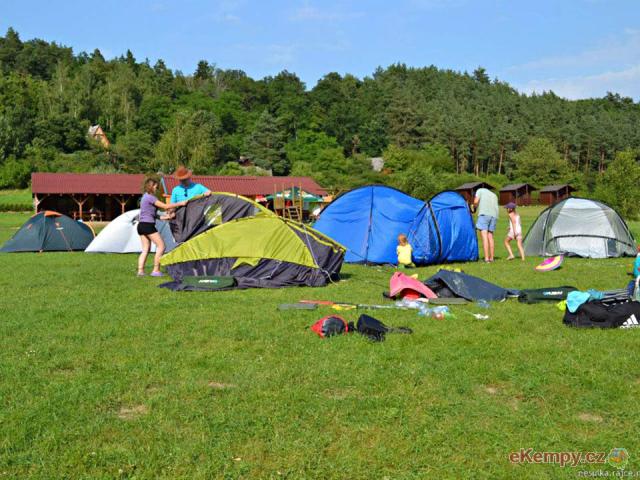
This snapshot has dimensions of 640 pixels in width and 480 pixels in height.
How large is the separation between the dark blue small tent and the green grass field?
5.79 metres

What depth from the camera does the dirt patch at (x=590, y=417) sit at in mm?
3981

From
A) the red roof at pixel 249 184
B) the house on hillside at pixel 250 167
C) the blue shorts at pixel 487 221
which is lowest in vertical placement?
the blue shorts at pixel 487 221

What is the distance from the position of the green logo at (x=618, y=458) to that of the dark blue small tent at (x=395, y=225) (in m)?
9.54

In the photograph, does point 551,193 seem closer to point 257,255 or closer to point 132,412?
point 257,255

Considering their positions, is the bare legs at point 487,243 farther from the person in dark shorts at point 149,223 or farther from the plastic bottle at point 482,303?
the person in dark shorts at point 149,223

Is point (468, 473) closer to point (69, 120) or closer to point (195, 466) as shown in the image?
point (195, 466)

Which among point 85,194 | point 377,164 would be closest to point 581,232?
point 85,194

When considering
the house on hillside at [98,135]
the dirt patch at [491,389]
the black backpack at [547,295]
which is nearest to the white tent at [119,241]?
the black backpack at [547,295]

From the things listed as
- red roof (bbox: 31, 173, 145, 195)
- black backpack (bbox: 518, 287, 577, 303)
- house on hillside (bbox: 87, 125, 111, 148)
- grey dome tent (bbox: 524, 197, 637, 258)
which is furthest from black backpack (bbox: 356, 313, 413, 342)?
house on hillside (bbox: 87, 125, 111, 148)

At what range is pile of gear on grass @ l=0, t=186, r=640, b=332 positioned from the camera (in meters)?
7.49

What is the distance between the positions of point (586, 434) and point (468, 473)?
981mm

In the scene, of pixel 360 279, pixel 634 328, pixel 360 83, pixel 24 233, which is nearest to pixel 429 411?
pixel 634 328

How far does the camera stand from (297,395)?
4.35m

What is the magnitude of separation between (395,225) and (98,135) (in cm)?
8870
